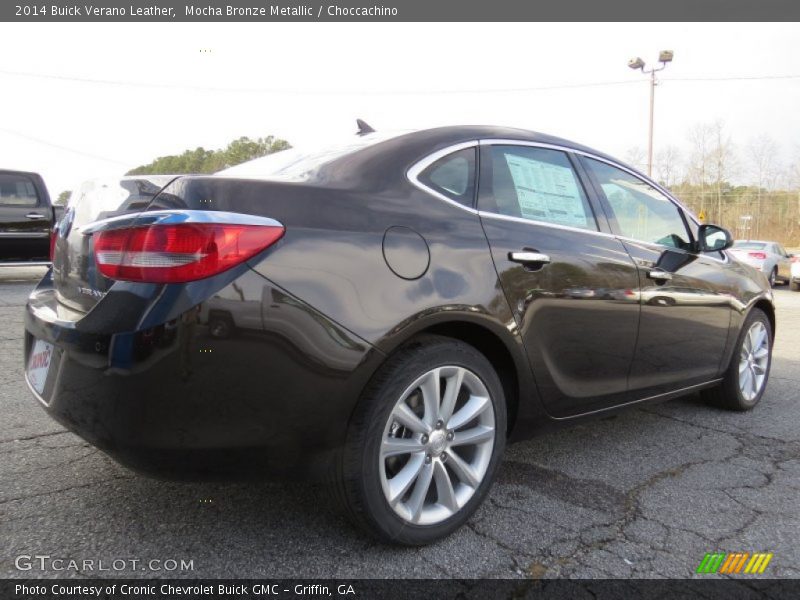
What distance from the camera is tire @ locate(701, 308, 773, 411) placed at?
3.96 meters

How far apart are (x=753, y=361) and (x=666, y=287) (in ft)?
4.82

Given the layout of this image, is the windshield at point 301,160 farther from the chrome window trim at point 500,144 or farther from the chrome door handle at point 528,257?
the chrome door handle at point 528,257

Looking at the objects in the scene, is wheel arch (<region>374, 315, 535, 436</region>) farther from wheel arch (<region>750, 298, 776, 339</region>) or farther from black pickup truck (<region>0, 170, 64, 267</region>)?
black pickup truck (<region>0, 170, 64, 267</region>)

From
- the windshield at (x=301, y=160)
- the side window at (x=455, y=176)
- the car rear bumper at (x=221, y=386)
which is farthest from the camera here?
the side window at (x=455, y=176)

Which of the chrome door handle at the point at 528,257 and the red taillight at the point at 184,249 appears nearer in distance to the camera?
the red taillight at the point at 184,249

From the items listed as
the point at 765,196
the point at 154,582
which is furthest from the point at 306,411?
the point at 765,196

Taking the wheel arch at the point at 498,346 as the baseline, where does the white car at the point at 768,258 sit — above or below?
below

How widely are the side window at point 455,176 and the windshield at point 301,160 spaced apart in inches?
8.9

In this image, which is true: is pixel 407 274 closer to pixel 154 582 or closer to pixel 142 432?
pixel 142 432

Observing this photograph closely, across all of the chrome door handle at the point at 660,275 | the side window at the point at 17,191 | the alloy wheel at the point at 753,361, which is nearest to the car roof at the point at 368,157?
the chrome door handle at the point at 660,275

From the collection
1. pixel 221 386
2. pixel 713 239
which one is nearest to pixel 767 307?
pixel 713 239

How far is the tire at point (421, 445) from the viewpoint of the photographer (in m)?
2.00

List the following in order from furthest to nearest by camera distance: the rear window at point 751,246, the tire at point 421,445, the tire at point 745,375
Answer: the rear window at point 751,246 → the tire at point 745,375 → the tire at point 421,445

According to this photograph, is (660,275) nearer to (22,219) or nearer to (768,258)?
(22,219)
